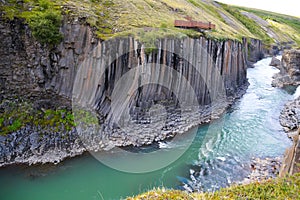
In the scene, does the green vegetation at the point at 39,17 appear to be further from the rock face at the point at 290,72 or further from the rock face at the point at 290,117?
the rock face at the point at 290,72

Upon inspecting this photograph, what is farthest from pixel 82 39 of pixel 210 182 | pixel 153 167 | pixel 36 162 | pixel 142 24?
pixel 210 182

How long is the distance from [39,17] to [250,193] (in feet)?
66.0

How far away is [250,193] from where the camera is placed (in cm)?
766

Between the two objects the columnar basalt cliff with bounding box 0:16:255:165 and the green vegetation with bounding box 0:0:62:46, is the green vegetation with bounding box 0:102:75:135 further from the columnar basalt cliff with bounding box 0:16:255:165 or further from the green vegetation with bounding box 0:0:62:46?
the green vegetation with bounding box 0:0:62:46

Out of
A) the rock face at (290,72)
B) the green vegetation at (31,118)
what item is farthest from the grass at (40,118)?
the rock face at (290,72)

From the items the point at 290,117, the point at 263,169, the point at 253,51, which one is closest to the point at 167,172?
the point at 263,169

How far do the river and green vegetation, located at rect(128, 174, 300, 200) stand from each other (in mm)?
8171

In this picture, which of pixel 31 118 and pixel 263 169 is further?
pixel 31 118

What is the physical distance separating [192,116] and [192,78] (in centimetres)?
433

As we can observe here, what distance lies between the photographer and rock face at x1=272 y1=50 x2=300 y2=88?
43625mm

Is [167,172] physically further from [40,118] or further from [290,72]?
[290,72]

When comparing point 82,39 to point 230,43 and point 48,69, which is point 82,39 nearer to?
point 48,69

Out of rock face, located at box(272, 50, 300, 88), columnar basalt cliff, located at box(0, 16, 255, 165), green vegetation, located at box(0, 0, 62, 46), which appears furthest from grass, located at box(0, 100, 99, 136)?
rock face, located at box(272, 50, 300, 88)

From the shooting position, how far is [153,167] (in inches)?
727
